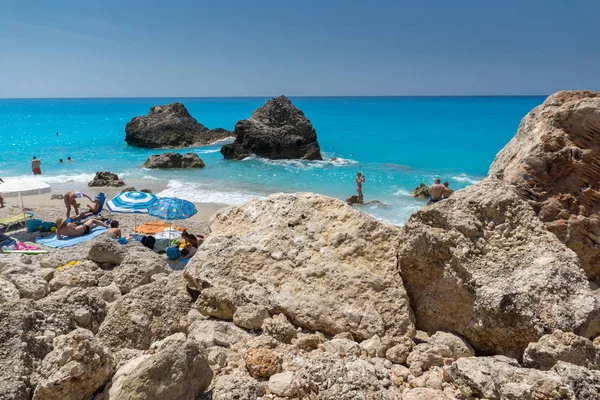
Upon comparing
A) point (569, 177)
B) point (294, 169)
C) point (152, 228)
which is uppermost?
point (569, 177)

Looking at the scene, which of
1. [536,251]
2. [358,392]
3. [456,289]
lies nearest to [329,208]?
[456,289]

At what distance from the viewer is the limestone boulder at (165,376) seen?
9.42ft

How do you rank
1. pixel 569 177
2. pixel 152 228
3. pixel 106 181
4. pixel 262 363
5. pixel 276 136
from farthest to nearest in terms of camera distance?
pixel 276 136 < pixel 106 181 < pixel 152 228 < pixel 569 177 < pixel 262 363

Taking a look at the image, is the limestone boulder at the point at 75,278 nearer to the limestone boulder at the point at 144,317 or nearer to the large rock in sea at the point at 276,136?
the limestone boulder at the point at 144,317

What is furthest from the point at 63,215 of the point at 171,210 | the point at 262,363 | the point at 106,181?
the point at 262,363

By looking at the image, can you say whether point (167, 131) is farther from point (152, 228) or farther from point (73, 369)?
point (73, 369)

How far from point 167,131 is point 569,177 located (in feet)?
154

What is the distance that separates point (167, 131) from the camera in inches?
1884

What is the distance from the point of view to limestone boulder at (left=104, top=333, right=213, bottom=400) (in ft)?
9.42

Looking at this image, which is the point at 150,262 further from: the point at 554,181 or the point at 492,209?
the point at 554,181

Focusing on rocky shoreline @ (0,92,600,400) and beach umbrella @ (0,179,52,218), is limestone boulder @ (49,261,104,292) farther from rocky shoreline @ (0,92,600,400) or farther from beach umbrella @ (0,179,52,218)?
beach umbrella @ (0,179,52,218)

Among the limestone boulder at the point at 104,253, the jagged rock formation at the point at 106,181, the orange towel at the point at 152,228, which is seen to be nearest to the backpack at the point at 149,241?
the orange towel at the point at 152,228

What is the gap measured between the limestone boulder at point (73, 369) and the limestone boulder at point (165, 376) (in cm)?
12

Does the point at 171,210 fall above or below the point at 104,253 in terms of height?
below
